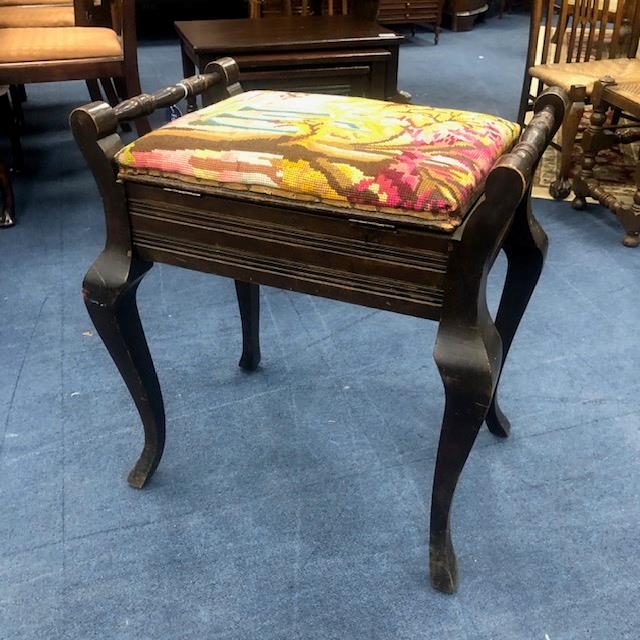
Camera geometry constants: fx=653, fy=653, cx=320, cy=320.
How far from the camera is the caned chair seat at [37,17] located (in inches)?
95.9

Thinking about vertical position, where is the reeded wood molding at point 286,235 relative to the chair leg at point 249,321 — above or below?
above

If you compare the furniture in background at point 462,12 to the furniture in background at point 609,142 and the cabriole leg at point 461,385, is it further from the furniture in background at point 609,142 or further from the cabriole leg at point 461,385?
the cabriole leg at point 461,385

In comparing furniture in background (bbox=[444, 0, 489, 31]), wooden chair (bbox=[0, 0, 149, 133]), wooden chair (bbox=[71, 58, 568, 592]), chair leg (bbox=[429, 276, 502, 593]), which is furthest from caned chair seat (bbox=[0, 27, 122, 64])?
furniture in background (bbox=[444, 0, 489, 31])

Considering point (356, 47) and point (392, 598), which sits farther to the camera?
point (356, 47)

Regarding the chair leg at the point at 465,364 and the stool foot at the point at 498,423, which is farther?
the stool foot at the point at 498,423

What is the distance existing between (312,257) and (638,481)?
2.35ft

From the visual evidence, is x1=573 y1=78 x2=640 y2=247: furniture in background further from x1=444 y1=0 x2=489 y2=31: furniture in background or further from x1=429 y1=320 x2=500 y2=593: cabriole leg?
x1=444 y1=0 x2=489 y2=31: furniture in background

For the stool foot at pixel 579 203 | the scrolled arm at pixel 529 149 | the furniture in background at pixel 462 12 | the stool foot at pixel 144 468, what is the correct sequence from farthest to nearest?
the furniture in background at pixel 462 12 → the stool foot at pixel 579 203 → the stool foot at pixel 144 468 → the scrolled arm at pixel 529 149

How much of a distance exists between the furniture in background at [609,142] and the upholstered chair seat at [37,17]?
1880mm

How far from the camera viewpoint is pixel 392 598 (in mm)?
907

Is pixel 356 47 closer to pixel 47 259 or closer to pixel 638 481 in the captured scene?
pixel 47 259

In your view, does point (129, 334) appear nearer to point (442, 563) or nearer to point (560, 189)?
point (442, 563)

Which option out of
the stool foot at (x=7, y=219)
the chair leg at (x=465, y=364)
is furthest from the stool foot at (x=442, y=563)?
the stool foot at (x=7, y=219)

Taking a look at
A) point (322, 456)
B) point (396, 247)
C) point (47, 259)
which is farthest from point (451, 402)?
point (47, 259)
